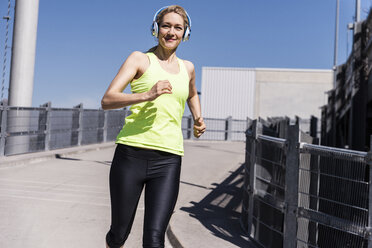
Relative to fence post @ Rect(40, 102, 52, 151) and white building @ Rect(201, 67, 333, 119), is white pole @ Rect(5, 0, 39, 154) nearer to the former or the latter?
fence post @ Rect(40, 102, 52, 151)

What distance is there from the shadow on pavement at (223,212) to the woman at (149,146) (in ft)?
7.72

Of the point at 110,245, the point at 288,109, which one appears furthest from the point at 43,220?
the point at 288,109

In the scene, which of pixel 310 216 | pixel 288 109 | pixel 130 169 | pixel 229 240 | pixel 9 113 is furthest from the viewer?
pixel 288 109

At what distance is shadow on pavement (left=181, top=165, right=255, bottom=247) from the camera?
18.2ft

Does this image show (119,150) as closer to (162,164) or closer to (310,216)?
(162,164)

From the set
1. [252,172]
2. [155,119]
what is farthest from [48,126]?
[155,119]

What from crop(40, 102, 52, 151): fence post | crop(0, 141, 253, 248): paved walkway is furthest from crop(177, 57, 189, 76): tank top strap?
crop(40, 102, 52, 151): fence post

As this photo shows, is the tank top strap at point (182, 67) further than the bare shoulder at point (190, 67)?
No

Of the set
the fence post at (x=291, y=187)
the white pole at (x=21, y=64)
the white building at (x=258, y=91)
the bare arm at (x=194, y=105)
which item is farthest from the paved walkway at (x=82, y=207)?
the white building at (x=258, y=91)

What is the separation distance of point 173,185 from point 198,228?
281 centimetres

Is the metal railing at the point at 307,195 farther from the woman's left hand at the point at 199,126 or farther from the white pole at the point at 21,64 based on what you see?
the white pole at the point at 21,64

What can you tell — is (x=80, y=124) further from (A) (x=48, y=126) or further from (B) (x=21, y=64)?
(B) (x=21, y=64)

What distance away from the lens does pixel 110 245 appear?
3.15 meters

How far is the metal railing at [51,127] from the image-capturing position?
40.6 ft
